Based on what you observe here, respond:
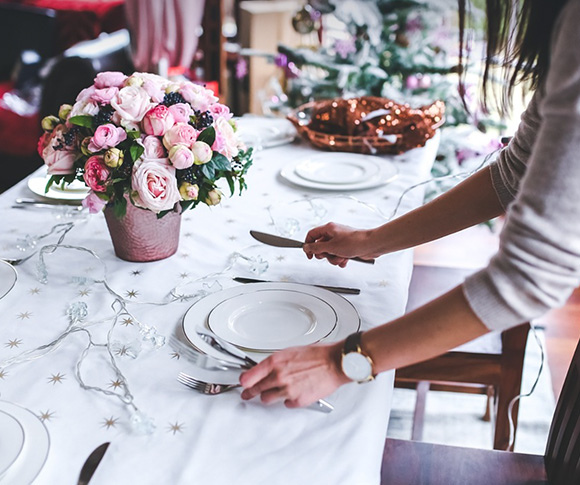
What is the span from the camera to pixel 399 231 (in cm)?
95

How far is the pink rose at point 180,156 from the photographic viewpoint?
0.84 metres

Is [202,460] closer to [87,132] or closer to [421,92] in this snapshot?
[87,132]

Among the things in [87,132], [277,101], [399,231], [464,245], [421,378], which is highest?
[87,132]

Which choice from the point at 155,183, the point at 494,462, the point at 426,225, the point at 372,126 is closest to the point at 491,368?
the point at 494,462

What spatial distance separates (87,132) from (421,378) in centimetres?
89

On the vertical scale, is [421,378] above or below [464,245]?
above

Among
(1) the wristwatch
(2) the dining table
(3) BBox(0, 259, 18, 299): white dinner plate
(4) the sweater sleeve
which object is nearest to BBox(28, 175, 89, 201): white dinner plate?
(2) the dining table

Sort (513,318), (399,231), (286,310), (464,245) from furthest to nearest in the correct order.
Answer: (464,245) → (399,231) → (286,310) → (513,318)

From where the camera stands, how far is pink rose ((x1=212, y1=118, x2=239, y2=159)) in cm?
89

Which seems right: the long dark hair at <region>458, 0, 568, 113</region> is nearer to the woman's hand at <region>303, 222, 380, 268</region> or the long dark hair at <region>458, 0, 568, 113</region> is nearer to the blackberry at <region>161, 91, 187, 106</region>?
the woman's hand at <region>303, 222, 380, 268</region>

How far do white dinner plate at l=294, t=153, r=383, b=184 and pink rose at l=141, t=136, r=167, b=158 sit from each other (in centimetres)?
51

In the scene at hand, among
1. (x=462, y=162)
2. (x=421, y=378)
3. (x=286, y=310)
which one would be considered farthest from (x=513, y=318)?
(x=462, y=162)

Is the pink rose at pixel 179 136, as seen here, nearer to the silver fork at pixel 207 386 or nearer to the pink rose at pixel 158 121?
the pink rose at pixel 158 121

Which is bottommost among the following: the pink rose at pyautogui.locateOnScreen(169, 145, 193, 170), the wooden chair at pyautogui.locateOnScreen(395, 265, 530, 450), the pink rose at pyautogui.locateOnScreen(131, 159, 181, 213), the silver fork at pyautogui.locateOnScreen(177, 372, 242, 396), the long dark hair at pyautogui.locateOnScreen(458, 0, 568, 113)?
the wooden chair at pyautogui.locateOnScreen(395, 265, 530, 450)
